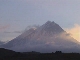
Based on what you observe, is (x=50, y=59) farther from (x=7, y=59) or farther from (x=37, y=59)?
(x=7, y=59)

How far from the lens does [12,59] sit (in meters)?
109

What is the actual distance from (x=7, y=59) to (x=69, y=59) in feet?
89.7

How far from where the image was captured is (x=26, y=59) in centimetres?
10788

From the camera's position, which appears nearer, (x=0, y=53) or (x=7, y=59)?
(x=7, y=59)

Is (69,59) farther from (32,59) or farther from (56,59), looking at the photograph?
(32,59)

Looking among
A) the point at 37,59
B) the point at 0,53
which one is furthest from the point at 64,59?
the point at 0,53

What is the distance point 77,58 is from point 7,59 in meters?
30.8

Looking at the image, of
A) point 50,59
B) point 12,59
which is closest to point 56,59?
point 50,59

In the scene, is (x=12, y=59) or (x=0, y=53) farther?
(x=0, y=53)

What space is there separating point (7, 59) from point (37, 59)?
1382 cm

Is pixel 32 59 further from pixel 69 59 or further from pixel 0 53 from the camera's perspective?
pixel 0 53

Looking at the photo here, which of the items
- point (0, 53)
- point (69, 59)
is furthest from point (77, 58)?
point (0, 53)

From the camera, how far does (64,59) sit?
4102 inches

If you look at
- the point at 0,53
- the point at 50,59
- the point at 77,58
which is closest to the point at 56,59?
the point at 50,59
